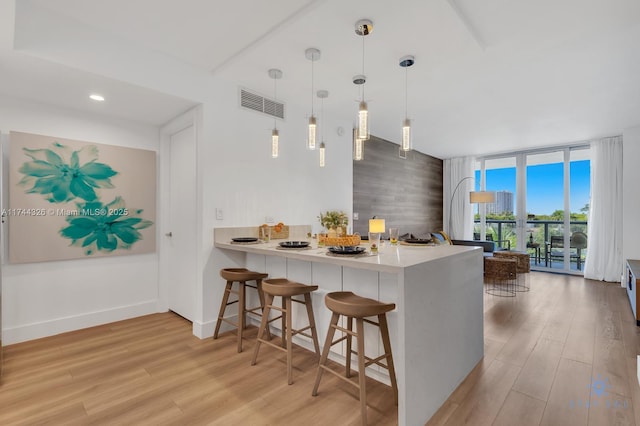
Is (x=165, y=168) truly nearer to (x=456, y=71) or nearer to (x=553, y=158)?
(x=456, y=71)

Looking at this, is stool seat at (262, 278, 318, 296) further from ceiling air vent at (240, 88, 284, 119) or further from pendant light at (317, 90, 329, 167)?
ceiling air vent at (240, 88, 284, 119)

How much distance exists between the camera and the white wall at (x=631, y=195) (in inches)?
189

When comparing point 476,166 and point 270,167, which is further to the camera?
point 476,166

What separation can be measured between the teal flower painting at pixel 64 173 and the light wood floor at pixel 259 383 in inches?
55.6

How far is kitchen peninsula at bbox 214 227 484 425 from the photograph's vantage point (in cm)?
163

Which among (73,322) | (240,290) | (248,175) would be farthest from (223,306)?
(73,322)

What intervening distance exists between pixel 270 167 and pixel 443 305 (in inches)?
94.5

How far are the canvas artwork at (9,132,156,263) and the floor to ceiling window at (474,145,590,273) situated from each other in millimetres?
→ 7010

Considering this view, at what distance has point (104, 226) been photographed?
3264mm

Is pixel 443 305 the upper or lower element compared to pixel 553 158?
lower

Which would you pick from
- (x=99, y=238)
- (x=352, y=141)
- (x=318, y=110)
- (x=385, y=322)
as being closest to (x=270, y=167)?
(x=318, y=110)

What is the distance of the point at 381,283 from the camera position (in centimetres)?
206

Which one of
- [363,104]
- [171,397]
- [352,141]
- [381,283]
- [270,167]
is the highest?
[352,141]

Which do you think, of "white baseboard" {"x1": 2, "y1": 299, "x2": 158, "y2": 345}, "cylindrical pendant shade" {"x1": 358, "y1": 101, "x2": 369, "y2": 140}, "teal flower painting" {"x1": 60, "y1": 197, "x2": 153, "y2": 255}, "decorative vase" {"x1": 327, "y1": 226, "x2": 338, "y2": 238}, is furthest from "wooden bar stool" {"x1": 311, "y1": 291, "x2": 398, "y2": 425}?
"teal flower painting" {"x1": 60, "y1": 197, "x2": 153, "y2": 255}
